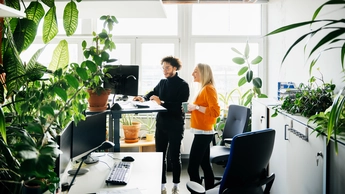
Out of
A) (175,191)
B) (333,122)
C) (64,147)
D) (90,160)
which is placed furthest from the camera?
(175,191)

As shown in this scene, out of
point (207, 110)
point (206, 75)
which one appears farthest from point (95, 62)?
point (206, 75)

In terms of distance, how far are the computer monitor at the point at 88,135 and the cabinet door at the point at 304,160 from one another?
155cm

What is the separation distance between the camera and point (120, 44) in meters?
5.19

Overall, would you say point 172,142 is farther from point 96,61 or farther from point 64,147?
point 96,61

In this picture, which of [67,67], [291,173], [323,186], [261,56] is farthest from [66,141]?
[261,56]

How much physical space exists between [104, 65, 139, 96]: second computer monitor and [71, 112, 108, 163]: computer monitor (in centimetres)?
37

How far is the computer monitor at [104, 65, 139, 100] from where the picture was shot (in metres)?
2.88

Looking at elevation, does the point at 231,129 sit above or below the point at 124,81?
below

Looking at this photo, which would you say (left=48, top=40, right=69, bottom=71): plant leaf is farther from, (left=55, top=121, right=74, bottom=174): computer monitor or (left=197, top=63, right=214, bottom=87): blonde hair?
(left=197, top=63, right=214, bottom=87): blonde hair

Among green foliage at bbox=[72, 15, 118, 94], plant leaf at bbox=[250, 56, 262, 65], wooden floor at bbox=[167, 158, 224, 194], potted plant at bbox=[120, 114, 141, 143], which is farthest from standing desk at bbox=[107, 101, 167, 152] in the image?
plant leaf at bbox=[250, 56, 262, 65]

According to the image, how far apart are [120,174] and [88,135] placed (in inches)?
15.1

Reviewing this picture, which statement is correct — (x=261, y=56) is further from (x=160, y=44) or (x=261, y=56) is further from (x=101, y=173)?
(x=101, y=173)

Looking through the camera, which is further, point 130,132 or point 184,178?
point 130,132

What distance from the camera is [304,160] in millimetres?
2402
